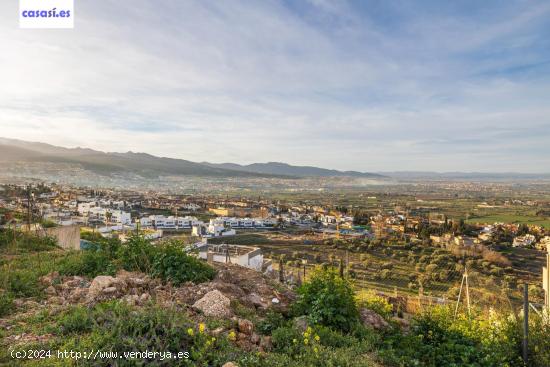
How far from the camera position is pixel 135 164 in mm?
97312

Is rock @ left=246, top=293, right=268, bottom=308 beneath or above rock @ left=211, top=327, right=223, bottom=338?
beneath

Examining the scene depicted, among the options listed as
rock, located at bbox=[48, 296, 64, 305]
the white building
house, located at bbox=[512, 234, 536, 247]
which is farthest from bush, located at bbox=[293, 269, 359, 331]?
house, located at bbox=[512, 234, 536, 247]

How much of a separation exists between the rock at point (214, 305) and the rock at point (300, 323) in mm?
904

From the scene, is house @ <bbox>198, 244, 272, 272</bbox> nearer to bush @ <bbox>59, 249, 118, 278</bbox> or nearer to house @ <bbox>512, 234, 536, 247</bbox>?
bush @ <bbox>59, 249, 118, 278</bbox>

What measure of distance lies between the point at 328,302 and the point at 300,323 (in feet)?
1.91

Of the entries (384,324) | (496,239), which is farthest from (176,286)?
(496,239)

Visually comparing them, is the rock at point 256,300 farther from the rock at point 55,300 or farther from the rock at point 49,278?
the rock at point 49,278

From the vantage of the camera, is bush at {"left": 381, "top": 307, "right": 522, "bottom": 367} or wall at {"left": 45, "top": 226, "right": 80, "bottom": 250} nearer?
bush at {"left": 381, "top": 307, "right": 522, "bottom": 367}

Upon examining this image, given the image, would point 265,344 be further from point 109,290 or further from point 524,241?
point 524,241

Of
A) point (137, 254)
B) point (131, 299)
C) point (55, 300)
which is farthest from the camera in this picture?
point (137, 254)

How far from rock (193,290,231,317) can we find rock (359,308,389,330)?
2303mm

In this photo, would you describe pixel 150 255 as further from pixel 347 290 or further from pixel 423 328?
pixel 423 328

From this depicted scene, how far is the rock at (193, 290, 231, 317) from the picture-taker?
3.93 meters

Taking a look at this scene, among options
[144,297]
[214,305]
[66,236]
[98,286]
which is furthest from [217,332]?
[66,236]
